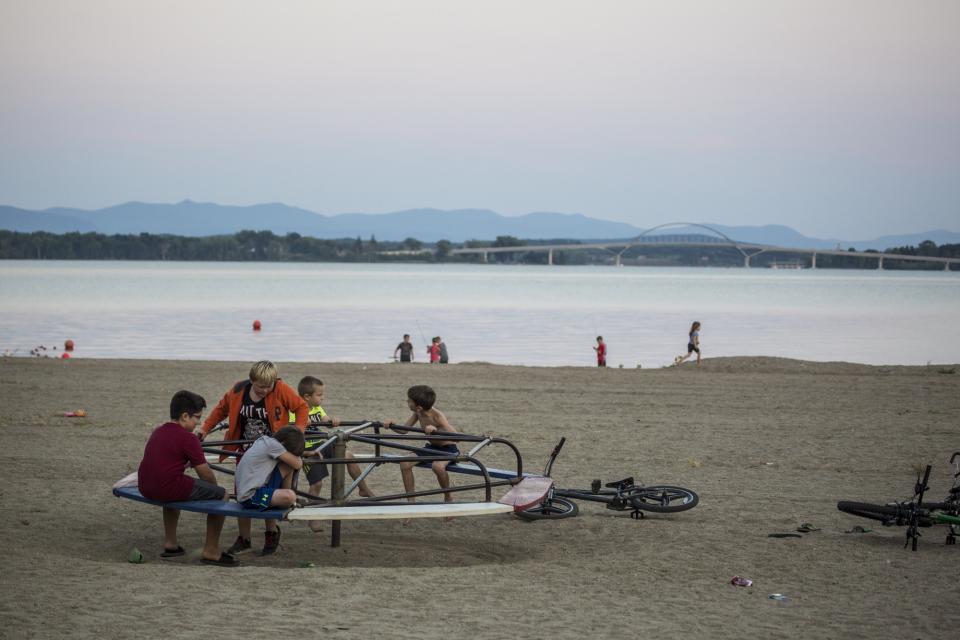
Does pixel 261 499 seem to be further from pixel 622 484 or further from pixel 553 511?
pixel 622 484

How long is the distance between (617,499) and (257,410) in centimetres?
294

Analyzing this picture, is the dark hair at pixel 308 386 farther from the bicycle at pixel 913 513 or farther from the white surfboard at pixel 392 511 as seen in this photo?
the bicycle at pixel 913 513

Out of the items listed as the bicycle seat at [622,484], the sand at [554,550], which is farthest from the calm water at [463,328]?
the bicycle seat at [622,484]

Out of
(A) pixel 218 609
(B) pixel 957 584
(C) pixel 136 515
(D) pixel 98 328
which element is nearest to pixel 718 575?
(B) pixel 957 584

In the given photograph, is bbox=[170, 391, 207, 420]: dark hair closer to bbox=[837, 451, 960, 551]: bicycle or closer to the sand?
the sand

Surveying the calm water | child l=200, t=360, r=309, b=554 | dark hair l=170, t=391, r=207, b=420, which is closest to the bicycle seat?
child l=200, t=360, r=309, b=554

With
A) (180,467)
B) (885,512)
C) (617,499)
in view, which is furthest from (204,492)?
(885,512)

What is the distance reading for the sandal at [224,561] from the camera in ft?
23.5

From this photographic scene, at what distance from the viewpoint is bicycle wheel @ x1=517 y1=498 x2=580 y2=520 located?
853 cm

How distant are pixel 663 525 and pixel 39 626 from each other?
187 inches

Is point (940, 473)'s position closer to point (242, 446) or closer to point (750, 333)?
point (242, 446)

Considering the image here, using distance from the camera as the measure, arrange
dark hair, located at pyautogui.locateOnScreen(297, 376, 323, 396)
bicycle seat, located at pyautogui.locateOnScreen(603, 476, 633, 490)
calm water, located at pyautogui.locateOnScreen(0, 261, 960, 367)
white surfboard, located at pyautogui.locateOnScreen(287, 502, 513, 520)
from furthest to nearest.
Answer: calm water, located at pyautogui.locateOnScreen(0, 261, 960, 367), bicycle seat, located at pyautogui.locateOnScreen(603, 476, 633, 490), dark hair, located at pyautogui.locateOnScreen(297, 376, 323, 396), white surfboard, located at pyautogui.locateOnScreen(287, 502, 513, 520)

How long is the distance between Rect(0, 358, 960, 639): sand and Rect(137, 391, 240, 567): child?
32cm

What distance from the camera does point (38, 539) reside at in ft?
25.1
